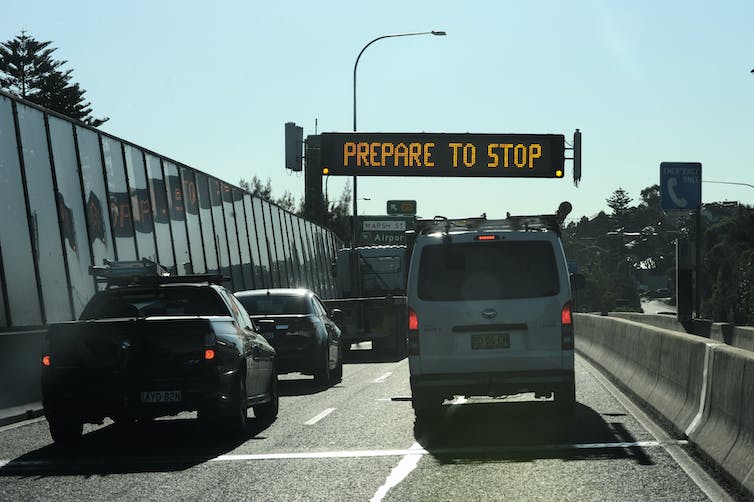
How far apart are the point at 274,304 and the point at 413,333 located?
810 centimetres

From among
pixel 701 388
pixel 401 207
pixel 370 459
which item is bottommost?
pixel 401 207

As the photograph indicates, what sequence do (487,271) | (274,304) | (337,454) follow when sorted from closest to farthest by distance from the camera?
(337,454), (487,271), (274,304)

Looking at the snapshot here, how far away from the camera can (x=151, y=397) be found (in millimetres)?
11688

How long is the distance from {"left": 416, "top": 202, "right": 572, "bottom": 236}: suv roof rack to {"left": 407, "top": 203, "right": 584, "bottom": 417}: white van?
0.23 m

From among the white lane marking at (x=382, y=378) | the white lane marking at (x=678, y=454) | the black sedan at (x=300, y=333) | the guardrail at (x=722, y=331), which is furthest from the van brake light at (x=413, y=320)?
the guardrail at (x=722, y=331)

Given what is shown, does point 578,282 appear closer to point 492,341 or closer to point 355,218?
point 492,341

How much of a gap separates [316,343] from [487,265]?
269 inches

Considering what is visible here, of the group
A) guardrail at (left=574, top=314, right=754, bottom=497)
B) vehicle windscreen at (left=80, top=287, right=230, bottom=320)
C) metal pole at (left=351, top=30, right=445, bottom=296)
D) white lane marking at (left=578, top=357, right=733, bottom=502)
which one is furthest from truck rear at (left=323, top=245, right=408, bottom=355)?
vehicle windscreen at (left=80, top=287, right=230, bottom=320)

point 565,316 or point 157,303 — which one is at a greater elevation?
point 157,303

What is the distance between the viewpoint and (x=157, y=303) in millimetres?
13125

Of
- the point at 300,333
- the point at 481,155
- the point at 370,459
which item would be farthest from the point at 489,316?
the point at 481,155

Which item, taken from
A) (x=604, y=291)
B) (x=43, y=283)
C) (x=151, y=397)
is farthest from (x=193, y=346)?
(x=604, y=291)

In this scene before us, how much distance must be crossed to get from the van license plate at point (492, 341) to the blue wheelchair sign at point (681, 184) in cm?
1808

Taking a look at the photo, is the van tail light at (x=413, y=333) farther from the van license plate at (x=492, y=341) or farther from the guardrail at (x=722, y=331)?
the guardrail at (x=722, y=331)
